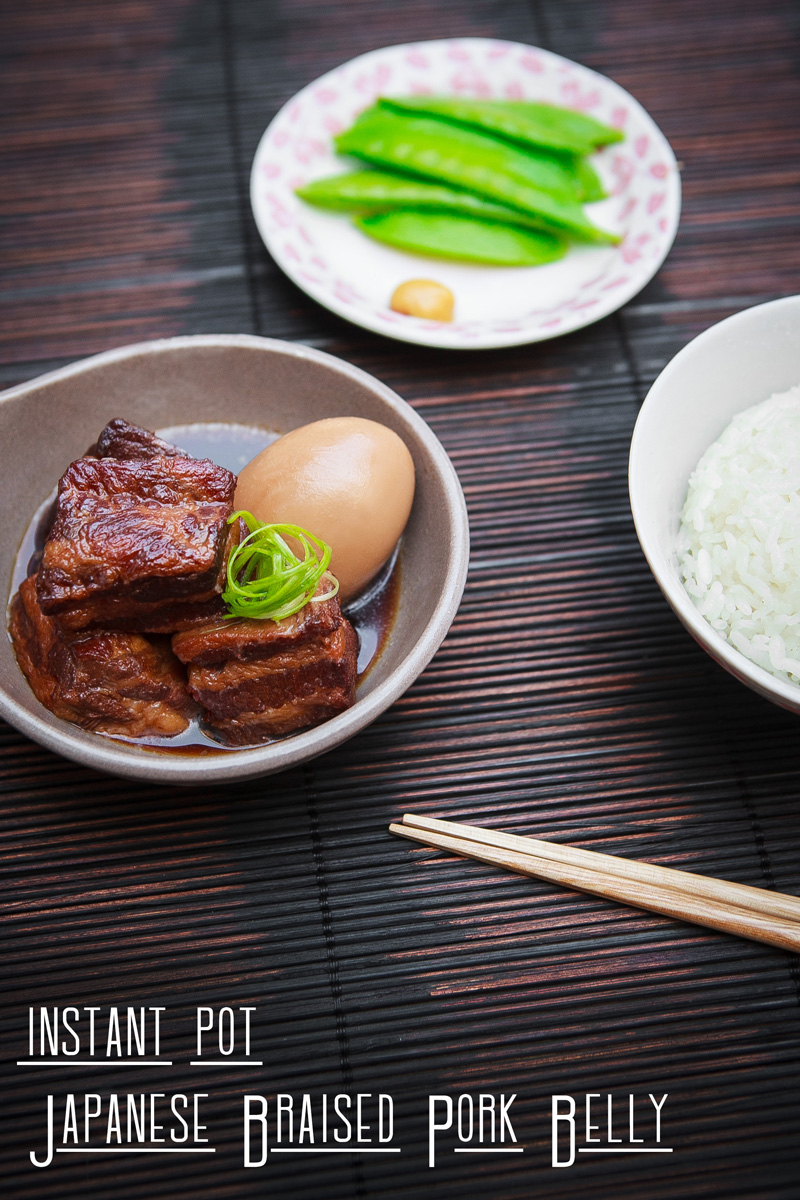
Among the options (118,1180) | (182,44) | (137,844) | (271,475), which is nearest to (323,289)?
(271,475)

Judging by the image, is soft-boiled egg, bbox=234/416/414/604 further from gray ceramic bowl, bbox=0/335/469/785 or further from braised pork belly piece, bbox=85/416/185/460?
braised pork belly piece, bbox=85/416/185/460

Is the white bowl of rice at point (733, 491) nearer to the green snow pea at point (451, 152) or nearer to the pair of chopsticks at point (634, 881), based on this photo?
the pair of chopsticks at point (634, 881)

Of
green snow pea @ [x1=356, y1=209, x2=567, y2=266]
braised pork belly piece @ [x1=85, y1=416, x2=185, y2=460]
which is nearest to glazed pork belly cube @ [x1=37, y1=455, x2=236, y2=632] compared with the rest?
braised pork belly piece @ [x1=85, y1=416, x2=185, y2=460]

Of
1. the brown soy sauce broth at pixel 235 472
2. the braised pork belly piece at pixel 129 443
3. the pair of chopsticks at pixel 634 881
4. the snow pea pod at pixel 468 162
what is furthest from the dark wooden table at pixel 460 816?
the braised pork belly piece at pixel 129 443

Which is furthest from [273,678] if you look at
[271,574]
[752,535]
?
[752,535]

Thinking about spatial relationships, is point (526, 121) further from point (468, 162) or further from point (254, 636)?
point (254, 636)
